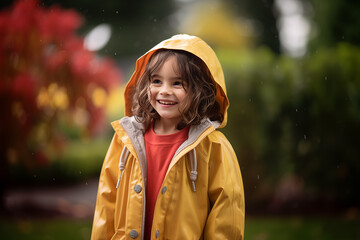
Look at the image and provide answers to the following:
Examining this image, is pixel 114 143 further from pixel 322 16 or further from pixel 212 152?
pixel 322 16

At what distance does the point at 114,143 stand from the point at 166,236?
1.89 feet

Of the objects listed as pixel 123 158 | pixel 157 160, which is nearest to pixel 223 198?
pixel 157 160

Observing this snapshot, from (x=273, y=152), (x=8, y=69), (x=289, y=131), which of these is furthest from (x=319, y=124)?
(x=8, y=69)

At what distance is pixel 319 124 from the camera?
388 cm

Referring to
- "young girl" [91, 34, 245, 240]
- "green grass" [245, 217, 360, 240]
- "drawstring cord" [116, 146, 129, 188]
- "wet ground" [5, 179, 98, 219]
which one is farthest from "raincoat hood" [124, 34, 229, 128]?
"green grass" [245, 217, 360, 240]

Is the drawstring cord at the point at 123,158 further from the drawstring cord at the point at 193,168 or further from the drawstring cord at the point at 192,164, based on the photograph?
the drawstring cord at the point at 193,168

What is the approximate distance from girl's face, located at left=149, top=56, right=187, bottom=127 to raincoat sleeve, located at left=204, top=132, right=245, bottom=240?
28 centimetres

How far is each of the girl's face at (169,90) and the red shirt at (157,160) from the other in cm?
12

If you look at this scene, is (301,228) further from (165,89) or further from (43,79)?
(43,79)

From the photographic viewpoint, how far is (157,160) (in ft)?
6.29

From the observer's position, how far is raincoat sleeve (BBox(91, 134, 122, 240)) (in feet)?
6.45

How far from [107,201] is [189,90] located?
0.73m

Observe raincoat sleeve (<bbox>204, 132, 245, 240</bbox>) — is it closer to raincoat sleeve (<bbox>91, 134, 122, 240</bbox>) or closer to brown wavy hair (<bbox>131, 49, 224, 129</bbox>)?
brown wavy hair (<bbox>131, 49, 224, 129</bbox>)

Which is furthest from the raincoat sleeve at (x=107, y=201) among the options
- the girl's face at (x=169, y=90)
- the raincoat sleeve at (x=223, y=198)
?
the raincoat sleeve at (x=223, y=198)
